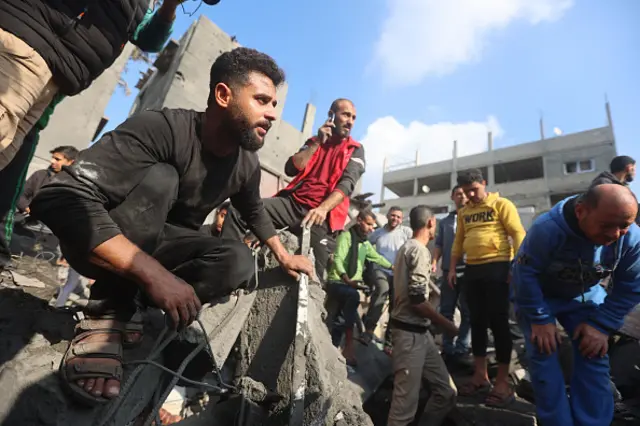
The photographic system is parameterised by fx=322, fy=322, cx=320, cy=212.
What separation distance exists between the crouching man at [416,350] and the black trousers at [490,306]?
51 cm

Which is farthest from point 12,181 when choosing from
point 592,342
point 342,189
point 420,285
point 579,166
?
point 579,166

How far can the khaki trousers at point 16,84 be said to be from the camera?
1.31 metres

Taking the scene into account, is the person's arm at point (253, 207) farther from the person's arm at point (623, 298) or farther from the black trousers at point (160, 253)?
the person's arm at point (623, 298)

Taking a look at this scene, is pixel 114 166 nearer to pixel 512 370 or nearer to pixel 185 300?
pixel 185 300

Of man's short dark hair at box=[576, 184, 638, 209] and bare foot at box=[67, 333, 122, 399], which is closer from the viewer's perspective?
bare foot at box=[67, 333, 122, 399]

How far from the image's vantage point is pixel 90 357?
1251 mm

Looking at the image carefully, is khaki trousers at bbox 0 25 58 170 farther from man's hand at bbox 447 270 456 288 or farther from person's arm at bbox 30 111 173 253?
man's hand at bbox 447 270 456 288

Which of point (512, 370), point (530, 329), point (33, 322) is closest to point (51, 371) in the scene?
point (33, 322)

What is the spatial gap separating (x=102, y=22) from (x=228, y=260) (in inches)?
53.3

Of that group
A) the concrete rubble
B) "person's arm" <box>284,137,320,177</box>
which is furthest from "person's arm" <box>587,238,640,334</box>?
"person's arm" <box>284,137,320,177</box>

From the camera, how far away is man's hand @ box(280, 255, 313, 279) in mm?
2086

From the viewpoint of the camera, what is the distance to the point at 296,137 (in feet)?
41.2

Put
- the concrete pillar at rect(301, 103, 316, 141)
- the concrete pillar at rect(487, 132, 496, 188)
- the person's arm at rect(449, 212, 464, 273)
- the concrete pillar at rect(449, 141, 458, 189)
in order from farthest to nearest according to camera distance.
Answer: the concrete pillar at rect(449, 141, 458, 189)
the concrete pillar at rect(487, 132, 496, 188)
the concrete pillar at rect(301, 103, 316, 141)
the person's arm at rect(449, 212, 464, 273)

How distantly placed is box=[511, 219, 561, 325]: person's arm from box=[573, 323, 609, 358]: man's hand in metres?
0.20
